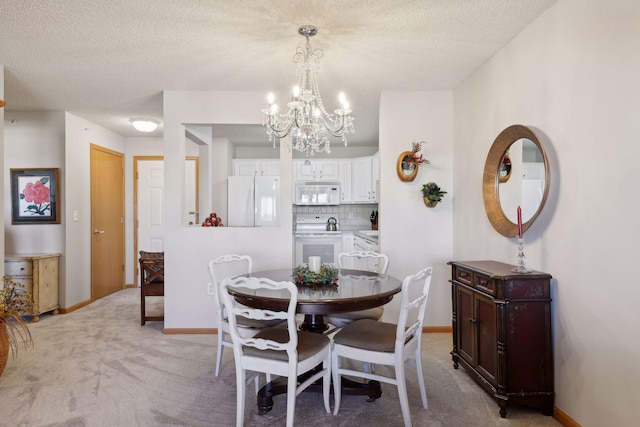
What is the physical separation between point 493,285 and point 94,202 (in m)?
5.08

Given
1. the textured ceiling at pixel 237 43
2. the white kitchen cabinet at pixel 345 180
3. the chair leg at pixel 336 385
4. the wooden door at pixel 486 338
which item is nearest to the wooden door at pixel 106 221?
the textured ceiling at pixel 237 43

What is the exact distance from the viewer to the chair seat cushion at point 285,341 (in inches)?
80.6

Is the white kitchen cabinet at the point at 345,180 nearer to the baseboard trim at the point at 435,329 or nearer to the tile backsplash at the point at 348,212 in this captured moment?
the tile backsplash at the point at 348,212

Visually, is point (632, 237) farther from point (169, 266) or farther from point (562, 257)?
point (169, 266)

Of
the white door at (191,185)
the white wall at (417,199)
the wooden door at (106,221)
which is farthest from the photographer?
the white door at (191,185)

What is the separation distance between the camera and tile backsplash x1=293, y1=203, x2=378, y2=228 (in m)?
6.66

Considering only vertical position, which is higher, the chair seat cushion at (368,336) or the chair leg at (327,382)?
the chair seat cushion at (368,336)

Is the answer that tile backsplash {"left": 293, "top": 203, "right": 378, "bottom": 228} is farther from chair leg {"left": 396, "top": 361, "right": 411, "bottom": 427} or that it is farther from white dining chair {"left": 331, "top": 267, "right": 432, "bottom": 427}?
chair leg {"left": 396, "top": 361, "right": 411, "bottom": 427}

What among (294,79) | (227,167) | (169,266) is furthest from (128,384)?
(227,167)

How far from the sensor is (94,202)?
5.21m

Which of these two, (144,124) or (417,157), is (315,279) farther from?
(144,124)

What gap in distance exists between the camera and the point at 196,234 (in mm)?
3859

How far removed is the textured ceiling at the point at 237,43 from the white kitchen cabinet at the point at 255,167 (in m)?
2.21

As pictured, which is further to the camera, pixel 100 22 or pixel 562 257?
pixel 100 22
